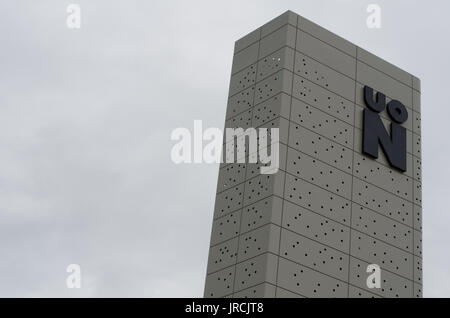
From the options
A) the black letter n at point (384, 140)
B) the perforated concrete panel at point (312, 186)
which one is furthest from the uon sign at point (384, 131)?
the perforated concrete panel at point (312, 186)

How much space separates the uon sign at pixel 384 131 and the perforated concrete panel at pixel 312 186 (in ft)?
1.09

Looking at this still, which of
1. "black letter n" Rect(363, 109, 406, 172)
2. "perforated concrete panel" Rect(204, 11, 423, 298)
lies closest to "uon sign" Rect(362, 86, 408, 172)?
"black letter n" Rect(363, 109, 406, 172)

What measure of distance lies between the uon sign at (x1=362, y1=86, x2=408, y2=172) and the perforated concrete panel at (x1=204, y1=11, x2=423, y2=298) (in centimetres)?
33

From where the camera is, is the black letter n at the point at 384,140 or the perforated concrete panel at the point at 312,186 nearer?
the perforated concrete panel at the point at 312,186

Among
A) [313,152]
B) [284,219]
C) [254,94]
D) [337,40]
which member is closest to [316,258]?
[284,219]

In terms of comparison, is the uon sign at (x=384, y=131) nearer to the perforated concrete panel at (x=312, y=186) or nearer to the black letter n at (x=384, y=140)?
the black letter n at (x=384, y=140)

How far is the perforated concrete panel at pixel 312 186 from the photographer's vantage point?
43.7 m

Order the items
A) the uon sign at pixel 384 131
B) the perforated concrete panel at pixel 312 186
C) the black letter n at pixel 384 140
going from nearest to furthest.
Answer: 1. the perforated concrete panel at pixel 312 186
2. the black letter n at pixel 384 140
3. the uon sign at pixel 384 131

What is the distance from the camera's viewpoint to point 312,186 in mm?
45875

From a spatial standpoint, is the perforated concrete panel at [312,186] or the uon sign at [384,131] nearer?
the perforated concrete panel at [312,186]

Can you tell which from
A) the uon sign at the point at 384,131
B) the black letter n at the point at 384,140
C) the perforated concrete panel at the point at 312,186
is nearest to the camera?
the perforated concrete panel at the point at 312,186

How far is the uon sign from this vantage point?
49.8m

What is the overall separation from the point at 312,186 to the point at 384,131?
7141mm
